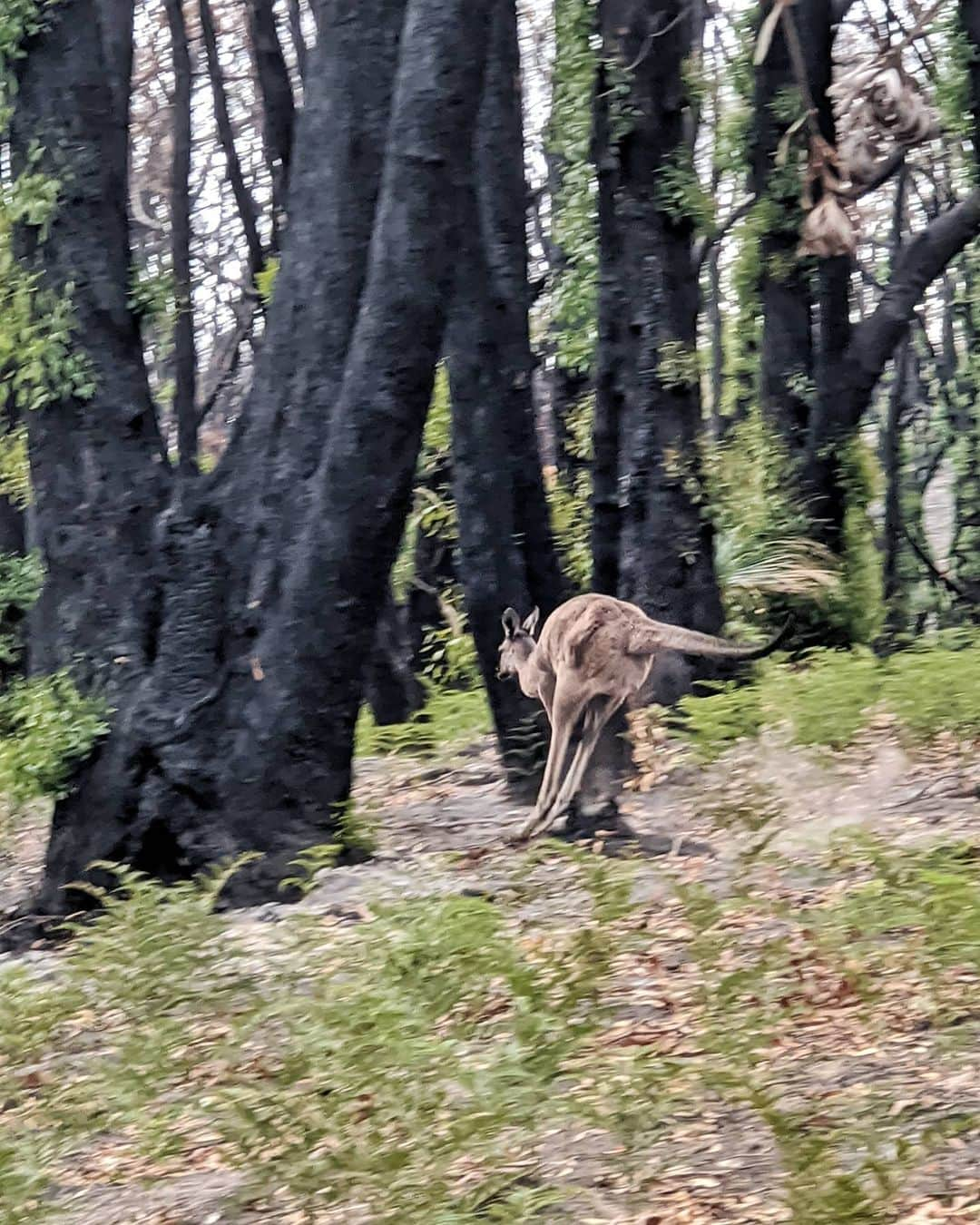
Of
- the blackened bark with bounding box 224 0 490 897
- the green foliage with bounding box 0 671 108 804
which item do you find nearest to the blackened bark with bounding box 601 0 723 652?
the blackened bark with bounding box 224 0 490 897

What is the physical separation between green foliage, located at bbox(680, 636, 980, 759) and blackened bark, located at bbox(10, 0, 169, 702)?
11.1 feet

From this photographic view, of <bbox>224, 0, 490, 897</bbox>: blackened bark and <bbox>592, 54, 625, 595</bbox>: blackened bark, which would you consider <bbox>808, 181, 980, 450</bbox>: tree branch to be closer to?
<bbox>592, 54, 625, 595</bbox>: blackened bark

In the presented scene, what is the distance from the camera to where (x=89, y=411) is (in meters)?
8.87

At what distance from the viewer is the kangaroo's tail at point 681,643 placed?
9.31 metres

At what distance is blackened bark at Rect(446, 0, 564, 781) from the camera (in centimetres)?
1012

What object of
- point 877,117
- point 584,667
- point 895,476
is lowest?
point 584,667

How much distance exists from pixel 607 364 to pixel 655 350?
39 centimetres

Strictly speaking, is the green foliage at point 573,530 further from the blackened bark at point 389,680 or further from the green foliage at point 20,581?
the green foliage at point 20,581

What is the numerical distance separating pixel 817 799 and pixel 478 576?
7.65 feet

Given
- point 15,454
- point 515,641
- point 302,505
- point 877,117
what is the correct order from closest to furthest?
point 302,505, point 515,641, point 15,454, point 877,117

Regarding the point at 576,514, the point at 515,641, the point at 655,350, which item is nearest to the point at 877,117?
the point at 655,350

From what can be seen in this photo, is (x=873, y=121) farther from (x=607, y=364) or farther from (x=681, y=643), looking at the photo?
(x=681, y=643)

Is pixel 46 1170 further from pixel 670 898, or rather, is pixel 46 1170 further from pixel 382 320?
pixel 382 320

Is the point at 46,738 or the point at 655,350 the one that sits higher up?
the point at 655,350
